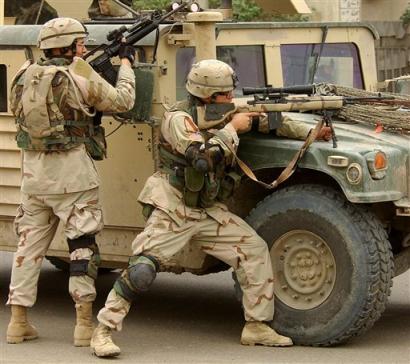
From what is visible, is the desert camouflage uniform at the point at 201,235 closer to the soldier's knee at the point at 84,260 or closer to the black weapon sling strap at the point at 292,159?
the black weapon sling strap at the point at 292,159

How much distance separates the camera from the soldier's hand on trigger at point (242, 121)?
7223 millimetres

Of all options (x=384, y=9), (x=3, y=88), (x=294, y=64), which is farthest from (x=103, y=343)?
(x=384, y=9)

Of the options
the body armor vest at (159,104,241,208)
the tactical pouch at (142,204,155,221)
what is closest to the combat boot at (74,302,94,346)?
the tactical pouch at (142,204,155,221)

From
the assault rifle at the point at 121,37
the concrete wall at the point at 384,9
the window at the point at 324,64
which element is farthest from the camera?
the concrete wall at the point at 384,9

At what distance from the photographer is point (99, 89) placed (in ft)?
23.9

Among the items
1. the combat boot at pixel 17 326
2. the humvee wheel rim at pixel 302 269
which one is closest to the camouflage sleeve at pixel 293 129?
the humvee wheel rim at pixel 302 269

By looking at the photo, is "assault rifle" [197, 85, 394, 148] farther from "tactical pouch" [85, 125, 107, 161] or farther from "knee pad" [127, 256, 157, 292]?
"knee pad" [127, 256, 157, 292]

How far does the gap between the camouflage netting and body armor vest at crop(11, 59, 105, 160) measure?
1.36 m

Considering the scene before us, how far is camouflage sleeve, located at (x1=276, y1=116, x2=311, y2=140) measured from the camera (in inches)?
288

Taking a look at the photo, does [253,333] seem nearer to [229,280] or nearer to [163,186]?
[163,186]

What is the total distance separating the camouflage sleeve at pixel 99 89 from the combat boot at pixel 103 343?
3.70 feet

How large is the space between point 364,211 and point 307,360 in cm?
81

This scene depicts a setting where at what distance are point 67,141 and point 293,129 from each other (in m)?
1.17

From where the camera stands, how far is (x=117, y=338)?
25.2 ft
